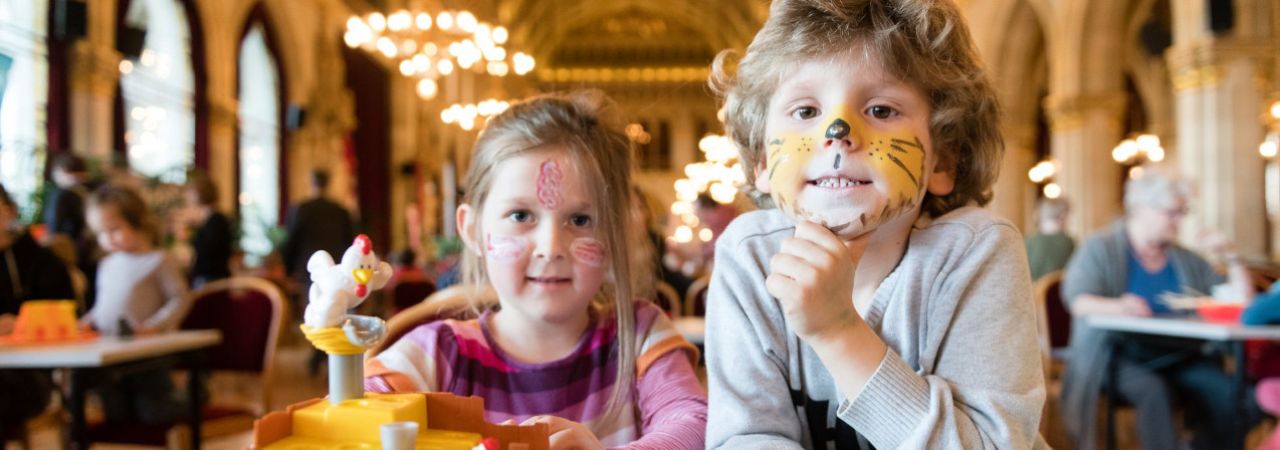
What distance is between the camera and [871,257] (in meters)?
1.06

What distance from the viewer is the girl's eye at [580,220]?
52.9 inches

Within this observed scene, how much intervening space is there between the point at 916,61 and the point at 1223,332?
277cm

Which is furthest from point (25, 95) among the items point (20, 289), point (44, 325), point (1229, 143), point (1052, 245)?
point (1229, 143)

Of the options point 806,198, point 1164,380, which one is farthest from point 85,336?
point 1164,380

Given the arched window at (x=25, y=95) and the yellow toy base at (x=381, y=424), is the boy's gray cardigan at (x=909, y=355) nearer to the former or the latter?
the yellow toy base at (x=381, y=424)

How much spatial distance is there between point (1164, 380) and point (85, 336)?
12.6 feet

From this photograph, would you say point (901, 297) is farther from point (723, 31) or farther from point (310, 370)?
point (723, 31)

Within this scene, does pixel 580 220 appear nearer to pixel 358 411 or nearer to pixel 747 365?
pixel 747 365

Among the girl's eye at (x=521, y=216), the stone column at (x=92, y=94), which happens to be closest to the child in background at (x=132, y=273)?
the girl's eye at (x=521, y=216)

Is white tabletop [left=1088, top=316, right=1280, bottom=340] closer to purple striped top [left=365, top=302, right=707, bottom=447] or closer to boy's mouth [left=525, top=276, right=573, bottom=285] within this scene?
purple striped top [left=365, top=302, right=707, bottom=447]

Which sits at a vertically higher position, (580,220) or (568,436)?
(580,220)

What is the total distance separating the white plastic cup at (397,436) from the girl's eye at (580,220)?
64 centimetres

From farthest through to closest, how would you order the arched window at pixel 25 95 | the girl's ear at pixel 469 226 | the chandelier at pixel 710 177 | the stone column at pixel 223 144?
the chandelier at pixel 710 177 < the stone column at pixel 223 144 < the arched window at pixel 25 95 < the girl's ear at pixel 469 226

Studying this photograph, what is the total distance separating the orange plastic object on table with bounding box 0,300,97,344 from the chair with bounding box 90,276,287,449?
528mm
